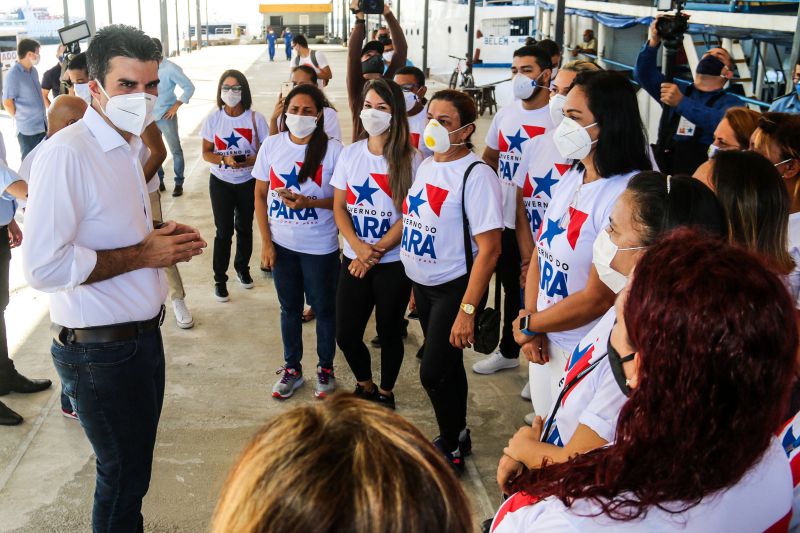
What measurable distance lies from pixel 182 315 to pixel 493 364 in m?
2.18

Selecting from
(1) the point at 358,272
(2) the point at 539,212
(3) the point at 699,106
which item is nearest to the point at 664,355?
(1) the point at 358,272

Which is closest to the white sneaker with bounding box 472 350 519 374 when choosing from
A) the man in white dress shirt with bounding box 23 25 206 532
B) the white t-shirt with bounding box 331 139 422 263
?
the white t-shirt with bounding box 331 139 422 263

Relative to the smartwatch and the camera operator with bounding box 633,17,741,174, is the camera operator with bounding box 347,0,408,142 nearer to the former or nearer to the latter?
the smartwatch

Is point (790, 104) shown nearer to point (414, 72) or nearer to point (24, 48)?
point (414, 72)

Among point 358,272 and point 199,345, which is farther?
point 199,345

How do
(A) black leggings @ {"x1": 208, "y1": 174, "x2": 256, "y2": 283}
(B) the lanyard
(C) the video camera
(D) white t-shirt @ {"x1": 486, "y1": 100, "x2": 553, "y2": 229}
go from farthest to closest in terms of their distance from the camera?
(C) the video camera < (A) black leggings @ {"x1": 208, "y1": 174, "x2": 256, "y2": 283} < (D) white t-shirt @ {"x1": 486, "y1": 100, "x2": 553, "y2": 229} < (B) the lanyard

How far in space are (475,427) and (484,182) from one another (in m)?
1.40

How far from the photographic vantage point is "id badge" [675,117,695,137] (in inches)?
181

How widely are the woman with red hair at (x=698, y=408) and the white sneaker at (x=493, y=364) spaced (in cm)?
303

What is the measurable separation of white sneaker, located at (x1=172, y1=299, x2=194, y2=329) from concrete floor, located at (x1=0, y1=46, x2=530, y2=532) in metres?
0.05

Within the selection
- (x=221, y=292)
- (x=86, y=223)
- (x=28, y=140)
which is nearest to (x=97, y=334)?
(x=86, y=223)

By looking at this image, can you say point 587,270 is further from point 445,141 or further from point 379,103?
point 379,103

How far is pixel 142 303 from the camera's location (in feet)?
7.23

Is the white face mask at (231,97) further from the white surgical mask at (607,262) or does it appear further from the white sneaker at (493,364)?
the white surgical mask at (607,262)
